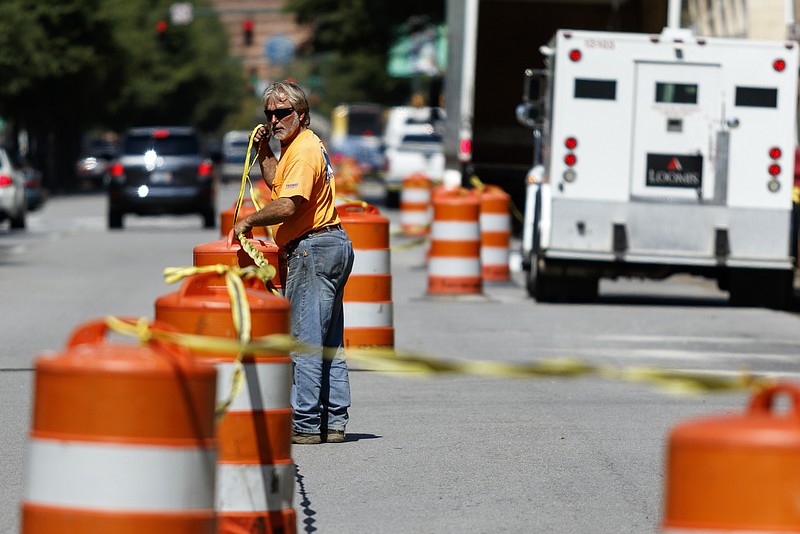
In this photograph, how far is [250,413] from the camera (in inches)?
227

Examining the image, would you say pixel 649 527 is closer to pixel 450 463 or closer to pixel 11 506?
pixel 450 463

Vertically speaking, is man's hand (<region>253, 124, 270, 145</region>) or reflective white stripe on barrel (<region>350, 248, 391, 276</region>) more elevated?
man's hand (<region>253, 124, 270, 145</region>)

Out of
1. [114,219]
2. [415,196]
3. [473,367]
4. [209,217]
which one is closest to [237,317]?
[473,367]

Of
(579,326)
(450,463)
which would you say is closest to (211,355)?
(450,463)

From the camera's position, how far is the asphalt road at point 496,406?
7.11m

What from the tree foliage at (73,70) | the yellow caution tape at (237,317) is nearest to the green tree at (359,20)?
the tree foliage at (73,70)

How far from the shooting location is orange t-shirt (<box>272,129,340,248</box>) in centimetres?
800

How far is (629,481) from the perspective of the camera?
7.77m

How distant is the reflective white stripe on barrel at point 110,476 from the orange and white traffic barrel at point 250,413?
3.34 feet

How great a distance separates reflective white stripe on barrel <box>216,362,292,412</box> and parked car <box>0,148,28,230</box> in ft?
89.0

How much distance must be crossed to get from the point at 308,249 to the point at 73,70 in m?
54.6

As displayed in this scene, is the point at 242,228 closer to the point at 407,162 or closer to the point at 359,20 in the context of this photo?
the point at 407,162

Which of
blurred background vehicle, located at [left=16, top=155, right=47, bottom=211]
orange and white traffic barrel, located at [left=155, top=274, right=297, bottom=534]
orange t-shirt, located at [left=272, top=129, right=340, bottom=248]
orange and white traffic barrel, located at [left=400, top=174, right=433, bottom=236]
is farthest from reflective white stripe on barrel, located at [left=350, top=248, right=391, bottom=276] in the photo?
blurred background vehicle, located at [left=16, top=155, right=47, bottom=211]

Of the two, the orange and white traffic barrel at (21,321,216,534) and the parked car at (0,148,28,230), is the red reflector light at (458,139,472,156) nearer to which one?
the parked car at (0,148,28,230)
